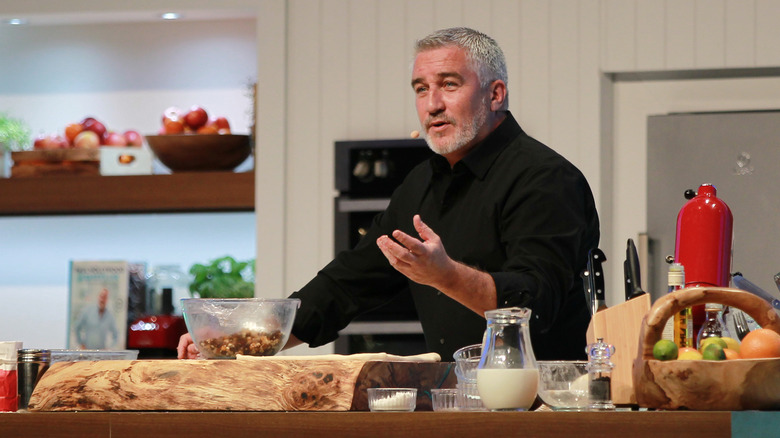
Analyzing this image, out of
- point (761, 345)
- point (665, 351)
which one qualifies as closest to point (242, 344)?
point (665, 351)

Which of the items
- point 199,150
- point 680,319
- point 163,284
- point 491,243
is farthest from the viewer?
point 163,284

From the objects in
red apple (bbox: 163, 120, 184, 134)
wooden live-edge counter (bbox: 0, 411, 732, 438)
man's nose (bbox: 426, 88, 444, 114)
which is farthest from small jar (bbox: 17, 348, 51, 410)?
red apple (bbox: 163, 120, 184, 134)

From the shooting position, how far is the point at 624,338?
152 centimetres

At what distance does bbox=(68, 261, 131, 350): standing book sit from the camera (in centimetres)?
390

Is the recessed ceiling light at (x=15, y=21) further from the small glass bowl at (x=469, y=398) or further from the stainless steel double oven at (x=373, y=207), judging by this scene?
the small glass bowl at (x=469, y=398)

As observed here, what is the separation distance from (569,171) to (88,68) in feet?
8.86

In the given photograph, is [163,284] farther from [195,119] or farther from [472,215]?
[472,215]

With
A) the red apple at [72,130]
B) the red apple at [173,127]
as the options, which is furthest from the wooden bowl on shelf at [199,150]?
the red apple at [72,130]

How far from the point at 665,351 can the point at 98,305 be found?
2.93 meters

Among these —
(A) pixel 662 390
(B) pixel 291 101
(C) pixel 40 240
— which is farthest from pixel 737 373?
(C) pixel 40 240

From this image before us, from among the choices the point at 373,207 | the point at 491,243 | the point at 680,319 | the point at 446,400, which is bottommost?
the point at 446,400

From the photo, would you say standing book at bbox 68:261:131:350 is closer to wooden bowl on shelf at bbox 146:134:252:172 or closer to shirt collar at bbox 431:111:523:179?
wooden bowl on shelf at bbox 146:134:252:172

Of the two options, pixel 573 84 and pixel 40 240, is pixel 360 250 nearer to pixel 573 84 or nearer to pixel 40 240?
pixel 573 84

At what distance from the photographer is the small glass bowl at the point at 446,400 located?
1.49 meters
